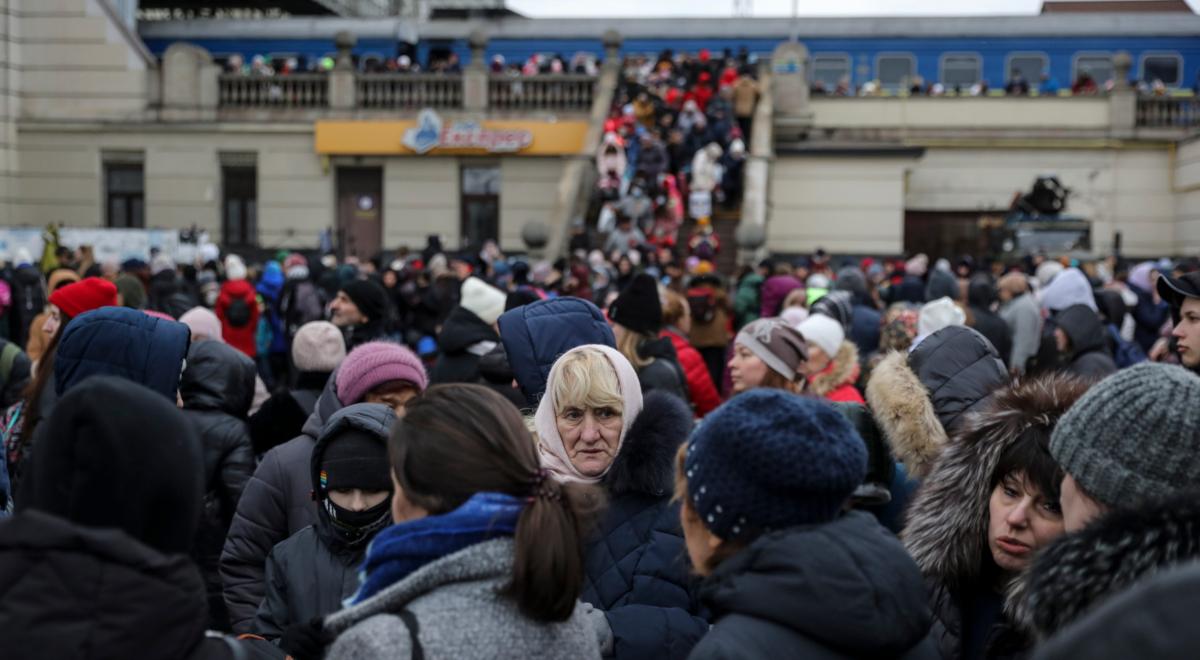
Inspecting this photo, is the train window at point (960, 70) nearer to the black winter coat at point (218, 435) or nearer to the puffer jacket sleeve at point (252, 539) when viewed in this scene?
the black winter coat at point (218, 435)

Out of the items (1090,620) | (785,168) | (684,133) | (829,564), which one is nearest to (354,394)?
(829,564)

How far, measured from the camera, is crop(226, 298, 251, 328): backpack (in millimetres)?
14438

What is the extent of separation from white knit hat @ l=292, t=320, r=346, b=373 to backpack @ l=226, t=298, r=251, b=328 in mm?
7710

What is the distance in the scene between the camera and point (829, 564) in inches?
107

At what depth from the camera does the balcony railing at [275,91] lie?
35.3 metres

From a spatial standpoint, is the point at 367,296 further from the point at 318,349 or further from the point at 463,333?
the point at 318,349

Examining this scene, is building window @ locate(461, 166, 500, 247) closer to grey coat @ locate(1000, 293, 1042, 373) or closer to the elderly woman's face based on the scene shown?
grey coat @ locate(1000, 293, 1042, 373)

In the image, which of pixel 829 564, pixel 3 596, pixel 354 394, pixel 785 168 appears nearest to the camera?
pixel 3 596

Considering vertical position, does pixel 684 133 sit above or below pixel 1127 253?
above

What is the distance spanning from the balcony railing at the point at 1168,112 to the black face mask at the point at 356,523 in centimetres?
3565

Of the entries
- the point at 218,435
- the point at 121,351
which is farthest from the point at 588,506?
the point at 218,435

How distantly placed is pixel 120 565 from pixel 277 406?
157 inches

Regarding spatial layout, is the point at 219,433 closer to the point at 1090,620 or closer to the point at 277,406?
the point at 277,406

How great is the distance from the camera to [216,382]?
248 inches
